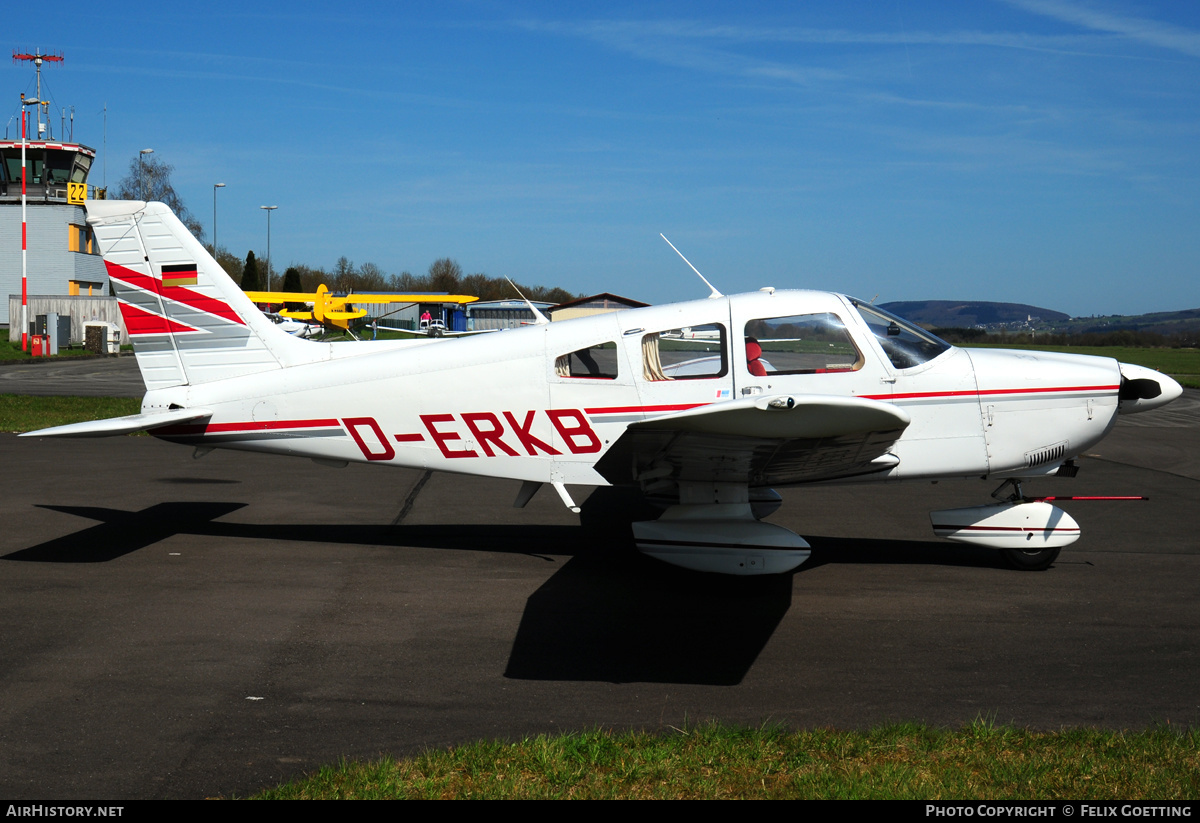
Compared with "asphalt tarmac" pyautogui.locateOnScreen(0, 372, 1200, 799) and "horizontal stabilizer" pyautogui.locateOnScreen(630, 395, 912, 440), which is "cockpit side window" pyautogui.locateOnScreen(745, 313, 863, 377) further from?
"asphalt tarmac" pyautogui.locateOnScreen(0, 372, 1200, 799)

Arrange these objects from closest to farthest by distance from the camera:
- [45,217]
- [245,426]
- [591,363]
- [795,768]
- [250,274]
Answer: [795,768] < [591,363] < [245,426] < [45,217] < [250,274]

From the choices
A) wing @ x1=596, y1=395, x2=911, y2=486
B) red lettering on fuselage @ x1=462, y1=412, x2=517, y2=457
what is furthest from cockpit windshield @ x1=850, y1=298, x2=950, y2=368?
red lettering on fuselage @ x1=462, y1=412, x2=517, y2=457

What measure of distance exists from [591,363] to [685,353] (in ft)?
2.33

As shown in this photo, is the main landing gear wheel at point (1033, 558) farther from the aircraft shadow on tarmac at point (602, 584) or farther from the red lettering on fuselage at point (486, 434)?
the red lettering on fuselage at point (486, 434)

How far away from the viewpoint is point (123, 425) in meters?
6.74

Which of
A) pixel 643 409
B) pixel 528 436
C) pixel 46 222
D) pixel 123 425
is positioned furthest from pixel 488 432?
pixel 46 222

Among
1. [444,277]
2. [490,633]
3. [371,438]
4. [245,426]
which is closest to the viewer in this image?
[490,633]

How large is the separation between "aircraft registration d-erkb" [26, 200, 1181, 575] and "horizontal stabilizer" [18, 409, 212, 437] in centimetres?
2

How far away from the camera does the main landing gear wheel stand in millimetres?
7152

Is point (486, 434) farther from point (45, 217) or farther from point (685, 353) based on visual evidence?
point (45, 217)

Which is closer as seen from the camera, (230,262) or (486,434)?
(486,434)

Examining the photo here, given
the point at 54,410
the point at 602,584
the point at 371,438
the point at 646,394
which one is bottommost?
the point at 54,410

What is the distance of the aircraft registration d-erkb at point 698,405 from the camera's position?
661 centimetres
